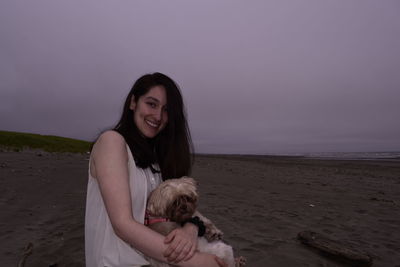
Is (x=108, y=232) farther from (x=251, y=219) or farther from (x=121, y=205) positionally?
(x=251, y=219)

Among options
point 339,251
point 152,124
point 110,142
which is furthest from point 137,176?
point 339,251

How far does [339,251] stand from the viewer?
4.26 meters

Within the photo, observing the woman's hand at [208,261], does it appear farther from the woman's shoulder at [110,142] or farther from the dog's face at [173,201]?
the woman's shoulder at [110,142]

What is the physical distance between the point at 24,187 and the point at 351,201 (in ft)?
35.4

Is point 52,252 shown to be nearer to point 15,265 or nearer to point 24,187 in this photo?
point 15,265

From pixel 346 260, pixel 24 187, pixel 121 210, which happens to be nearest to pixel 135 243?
pixel 121 210

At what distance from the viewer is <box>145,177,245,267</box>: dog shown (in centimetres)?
→ 243

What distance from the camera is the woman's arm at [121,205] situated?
1912 millimetres

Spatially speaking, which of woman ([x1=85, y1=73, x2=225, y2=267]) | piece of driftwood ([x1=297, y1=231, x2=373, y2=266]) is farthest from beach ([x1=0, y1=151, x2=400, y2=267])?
woman ([x1=85, y1=73, x2=225, y2=267])

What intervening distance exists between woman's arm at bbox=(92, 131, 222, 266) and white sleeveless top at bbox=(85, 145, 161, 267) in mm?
199

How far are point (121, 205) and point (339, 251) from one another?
390cm

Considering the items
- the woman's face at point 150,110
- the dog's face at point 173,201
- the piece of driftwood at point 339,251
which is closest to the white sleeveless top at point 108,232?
the dog's face at point 173,201

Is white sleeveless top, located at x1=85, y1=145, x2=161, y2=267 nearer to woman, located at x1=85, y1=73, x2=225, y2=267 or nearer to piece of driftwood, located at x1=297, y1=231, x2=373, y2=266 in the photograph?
woman, located at x1=85, y1=73, x2=225, y2=267

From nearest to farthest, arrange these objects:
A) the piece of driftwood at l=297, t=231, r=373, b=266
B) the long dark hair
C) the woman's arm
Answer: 1. the woman's arm
2. the long dark hair
3. the piece of driftwood at l=297, t=231, r=373, b=266
